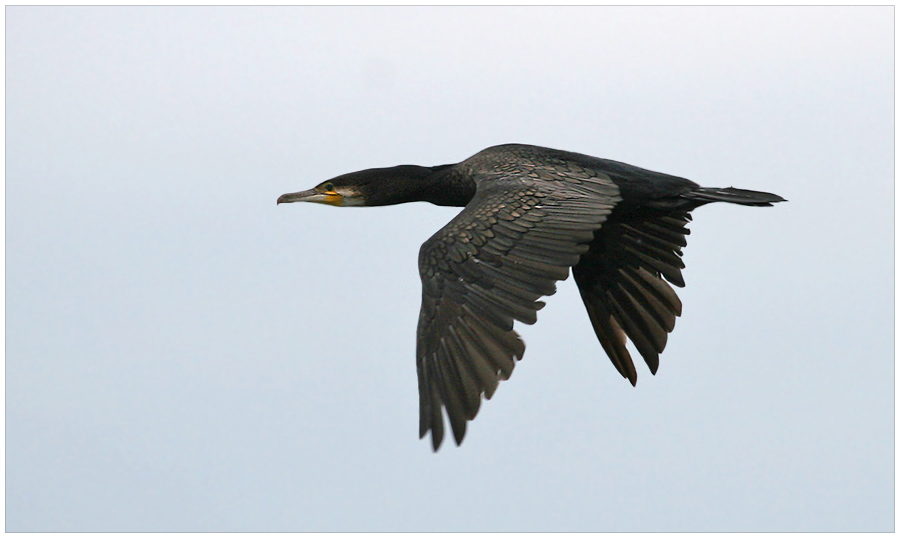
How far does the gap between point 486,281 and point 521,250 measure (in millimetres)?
358

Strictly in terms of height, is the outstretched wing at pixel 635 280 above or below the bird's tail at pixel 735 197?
below

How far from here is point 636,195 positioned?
11.0 metres

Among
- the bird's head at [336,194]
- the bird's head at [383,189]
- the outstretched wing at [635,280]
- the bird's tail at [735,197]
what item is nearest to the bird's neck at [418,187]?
the bird's head at [383,189]

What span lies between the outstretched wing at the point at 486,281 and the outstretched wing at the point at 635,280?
1.56 metres

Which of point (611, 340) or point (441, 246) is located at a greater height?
point (441, 246)

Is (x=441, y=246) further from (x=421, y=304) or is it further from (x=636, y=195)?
(x=636, y=195)

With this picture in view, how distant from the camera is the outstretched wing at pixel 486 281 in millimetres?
9109

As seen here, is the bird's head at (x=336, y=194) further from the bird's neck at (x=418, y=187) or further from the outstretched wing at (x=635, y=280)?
the outstretched wing at (x=635, y=280)

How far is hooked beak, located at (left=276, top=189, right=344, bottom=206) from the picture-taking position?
12.3 meters

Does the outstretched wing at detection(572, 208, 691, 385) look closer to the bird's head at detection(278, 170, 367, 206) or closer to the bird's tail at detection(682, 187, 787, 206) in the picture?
the bird's tail at detection(682, 187, 787, 206)

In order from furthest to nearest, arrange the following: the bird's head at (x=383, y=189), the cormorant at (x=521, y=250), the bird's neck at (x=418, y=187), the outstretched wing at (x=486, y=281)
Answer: the bird's head at (x=383, y=189) → the bird's neck at (x=418, y=187) → the cormorant at (x=521, y=250) → the outstretched wing at (x=486, y=281)

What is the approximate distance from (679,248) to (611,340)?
100 cm

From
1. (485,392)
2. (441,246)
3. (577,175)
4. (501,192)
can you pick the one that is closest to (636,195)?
(577,175)

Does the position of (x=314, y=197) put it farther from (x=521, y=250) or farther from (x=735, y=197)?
(x=735, y=197)
